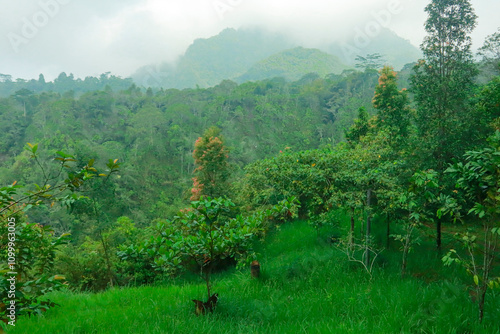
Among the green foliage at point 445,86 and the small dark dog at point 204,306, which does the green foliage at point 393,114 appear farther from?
the small dark dog at point 204,306

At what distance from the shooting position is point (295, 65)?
307 ft

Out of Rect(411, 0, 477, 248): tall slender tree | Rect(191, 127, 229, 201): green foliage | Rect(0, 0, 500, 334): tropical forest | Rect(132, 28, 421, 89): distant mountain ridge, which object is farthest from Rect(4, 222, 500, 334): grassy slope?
Rect(132, 28, 421, 89): distant mountain ridge

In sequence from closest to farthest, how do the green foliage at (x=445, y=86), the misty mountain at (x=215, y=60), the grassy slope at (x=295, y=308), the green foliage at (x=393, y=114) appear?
the grassy slope at (x=295, y=308), the green foliage at (x=445, y=86), the green foliage at (x=393, y=114), the misty mountain at (x=215, y=60)

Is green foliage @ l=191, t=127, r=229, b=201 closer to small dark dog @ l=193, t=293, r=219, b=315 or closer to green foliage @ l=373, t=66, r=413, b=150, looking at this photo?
green foliage @ l=373, t=66, r=413, b=150

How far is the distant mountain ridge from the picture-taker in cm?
9238

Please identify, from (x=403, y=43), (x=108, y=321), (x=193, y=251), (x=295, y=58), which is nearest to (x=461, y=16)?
(x=193, y=251)

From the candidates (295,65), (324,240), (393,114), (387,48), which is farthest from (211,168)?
(387,48)

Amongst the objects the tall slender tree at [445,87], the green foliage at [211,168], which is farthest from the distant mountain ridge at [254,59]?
the tall slender tree at [445,87]

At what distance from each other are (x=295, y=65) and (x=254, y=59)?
35.2 metres

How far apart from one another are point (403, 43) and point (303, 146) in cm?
8291

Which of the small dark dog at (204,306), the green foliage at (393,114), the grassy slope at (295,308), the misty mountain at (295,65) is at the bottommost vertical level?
the grassy slope at (295,308)

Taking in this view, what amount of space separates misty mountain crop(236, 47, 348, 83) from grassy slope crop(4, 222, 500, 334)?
87943 mm

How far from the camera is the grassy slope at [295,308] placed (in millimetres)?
3232

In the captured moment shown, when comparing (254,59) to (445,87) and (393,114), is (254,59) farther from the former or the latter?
(445,87)
